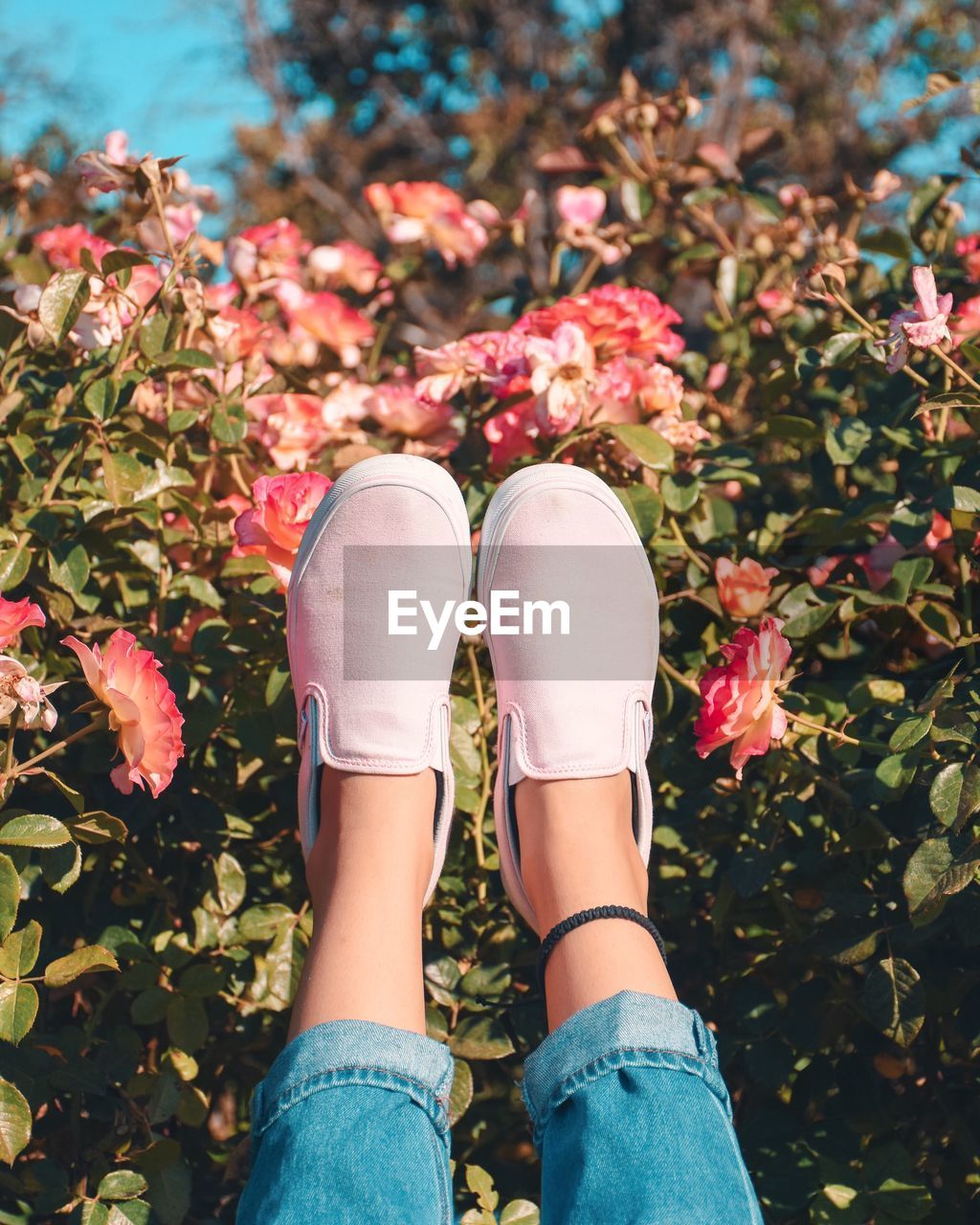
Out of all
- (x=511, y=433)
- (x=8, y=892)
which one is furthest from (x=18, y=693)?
(x=511, y=433)

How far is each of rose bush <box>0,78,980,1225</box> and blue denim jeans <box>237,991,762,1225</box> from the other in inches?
4.1

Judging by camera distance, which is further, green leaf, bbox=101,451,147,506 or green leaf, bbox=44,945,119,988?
green leaf, bbox=101,451,147,506

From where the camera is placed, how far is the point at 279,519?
1.08 m

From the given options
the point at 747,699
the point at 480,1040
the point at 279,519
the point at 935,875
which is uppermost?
the point at 279,519

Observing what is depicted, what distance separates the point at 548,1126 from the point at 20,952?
433 millimetres

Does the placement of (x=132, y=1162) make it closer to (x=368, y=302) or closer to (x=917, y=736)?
(x=917, y=736)

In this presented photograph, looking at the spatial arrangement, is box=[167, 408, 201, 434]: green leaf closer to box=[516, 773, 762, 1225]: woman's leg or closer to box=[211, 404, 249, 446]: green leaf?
box=[211, 404, 249, 446]: green leaf

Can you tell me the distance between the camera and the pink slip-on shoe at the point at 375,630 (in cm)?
115

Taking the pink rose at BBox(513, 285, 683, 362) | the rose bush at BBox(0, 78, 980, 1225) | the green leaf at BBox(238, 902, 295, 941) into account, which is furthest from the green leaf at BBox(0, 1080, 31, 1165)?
the pink rose at BBox(513, 285, 683, 362)

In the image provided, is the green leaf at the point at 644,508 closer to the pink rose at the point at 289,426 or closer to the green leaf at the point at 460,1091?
the pink rose at the point at 289,426

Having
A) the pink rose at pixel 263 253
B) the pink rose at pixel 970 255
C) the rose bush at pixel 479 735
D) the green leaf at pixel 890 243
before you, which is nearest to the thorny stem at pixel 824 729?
the rose bush at pixel 479 735

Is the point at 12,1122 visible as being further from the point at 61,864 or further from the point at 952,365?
the point at 952,365

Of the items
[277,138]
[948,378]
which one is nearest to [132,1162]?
[948,378]

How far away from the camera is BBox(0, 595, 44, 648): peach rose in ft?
2.99
